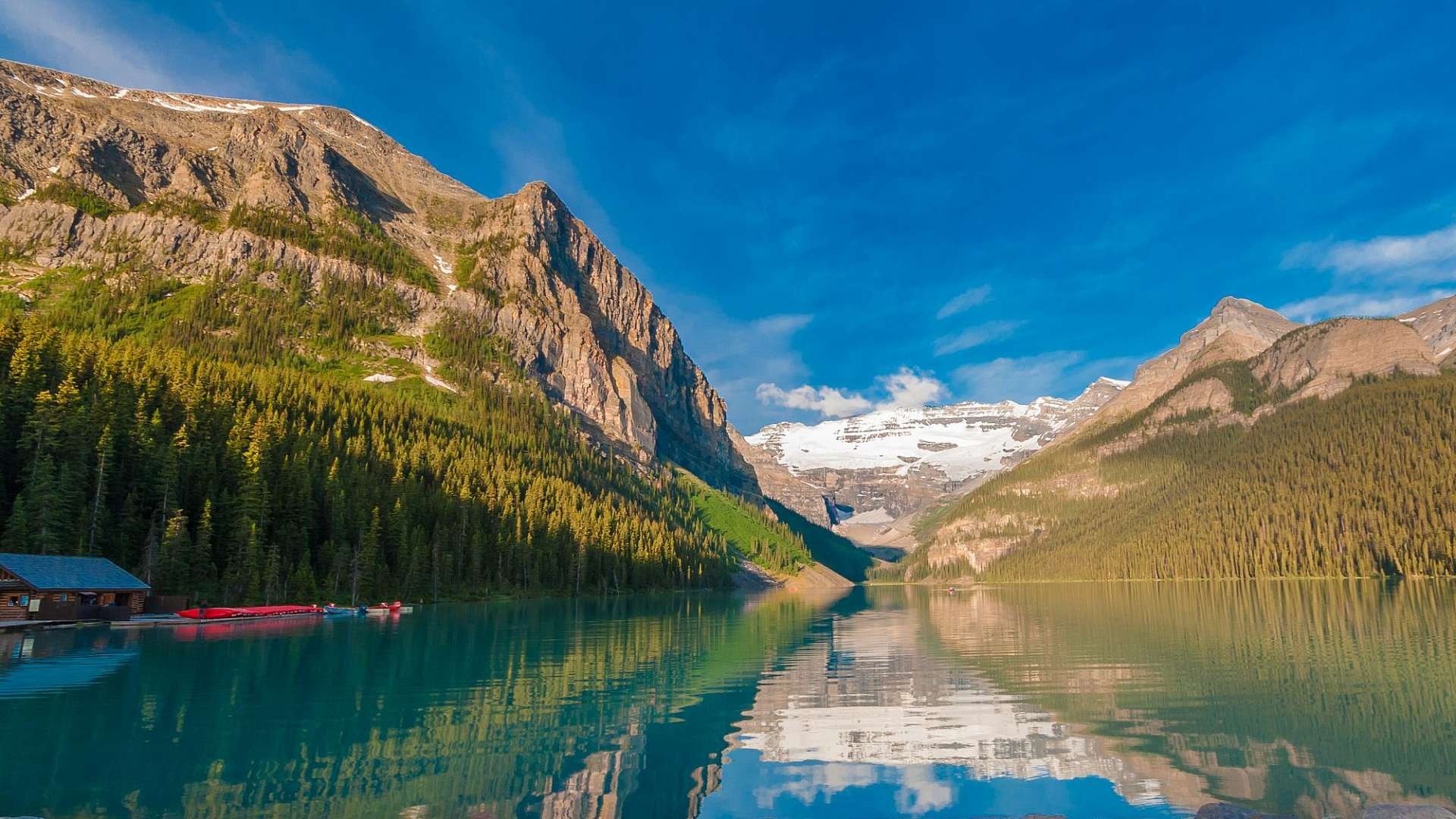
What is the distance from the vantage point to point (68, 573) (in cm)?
6366

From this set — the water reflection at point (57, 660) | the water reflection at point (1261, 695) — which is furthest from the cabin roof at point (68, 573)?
the water reflection at point (1261, 695)

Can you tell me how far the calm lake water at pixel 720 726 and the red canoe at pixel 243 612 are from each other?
13476 millimetres

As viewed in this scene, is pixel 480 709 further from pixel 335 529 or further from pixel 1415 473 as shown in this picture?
pixel 1415 473

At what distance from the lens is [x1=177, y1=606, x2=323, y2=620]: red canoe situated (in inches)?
2699

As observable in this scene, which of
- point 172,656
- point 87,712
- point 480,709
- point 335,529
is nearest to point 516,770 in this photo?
point 480,709

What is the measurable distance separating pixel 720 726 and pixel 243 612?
66.1 m

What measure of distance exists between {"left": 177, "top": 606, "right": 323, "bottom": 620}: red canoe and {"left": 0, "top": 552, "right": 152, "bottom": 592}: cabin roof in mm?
5659

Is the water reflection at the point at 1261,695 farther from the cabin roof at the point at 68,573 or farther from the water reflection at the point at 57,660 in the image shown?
the cabin roof at the point at 68,573

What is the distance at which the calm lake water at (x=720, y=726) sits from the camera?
1802 centimetres

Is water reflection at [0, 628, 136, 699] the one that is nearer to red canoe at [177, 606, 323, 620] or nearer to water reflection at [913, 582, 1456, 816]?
red canoe at [177, 606, 323, 620]

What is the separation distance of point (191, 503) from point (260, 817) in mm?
91904

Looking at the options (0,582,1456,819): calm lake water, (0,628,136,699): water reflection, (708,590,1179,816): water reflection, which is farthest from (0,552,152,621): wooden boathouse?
(708,590,1179,816): water reflection

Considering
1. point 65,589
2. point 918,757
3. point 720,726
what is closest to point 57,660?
point 65,589

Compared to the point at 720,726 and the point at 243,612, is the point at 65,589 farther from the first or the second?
the point at 720,726
